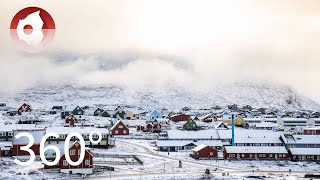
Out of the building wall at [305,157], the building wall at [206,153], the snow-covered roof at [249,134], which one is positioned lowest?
the building wall at [305,157]

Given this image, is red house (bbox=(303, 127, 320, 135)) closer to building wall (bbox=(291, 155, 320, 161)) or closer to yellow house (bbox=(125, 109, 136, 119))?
building wall (bbox=(291, 155, 320, 161))

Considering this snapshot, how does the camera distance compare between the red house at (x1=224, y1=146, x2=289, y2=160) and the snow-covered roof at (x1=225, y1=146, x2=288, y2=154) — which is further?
the snow-covered roof at (x1=225, y1=146, x2=288, y2=154)

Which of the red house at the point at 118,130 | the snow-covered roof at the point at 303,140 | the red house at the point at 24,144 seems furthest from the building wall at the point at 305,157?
the red house at the point at 24,144

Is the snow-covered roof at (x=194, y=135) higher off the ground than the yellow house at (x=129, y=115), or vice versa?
the yellow house at (x=129, y=115)

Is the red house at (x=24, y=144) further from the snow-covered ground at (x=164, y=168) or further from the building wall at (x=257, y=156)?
the building wall at (x=257, y=156)

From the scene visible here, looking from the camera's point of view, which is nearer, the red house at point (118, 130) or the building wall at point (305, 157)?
the building wall at point (305, 157)

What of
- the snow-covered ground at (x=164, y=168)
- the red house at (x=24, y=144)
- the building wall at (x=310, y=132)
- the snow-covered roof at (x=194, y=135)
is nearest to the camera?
the snow-covered ground at (x=164, y=168)

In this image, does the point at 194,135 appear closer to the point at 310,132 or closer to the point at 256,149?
the point at 256,149

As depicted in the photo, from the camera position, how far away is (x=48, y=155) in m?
61.6

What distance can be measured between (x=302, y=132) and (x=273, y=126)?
9.54m

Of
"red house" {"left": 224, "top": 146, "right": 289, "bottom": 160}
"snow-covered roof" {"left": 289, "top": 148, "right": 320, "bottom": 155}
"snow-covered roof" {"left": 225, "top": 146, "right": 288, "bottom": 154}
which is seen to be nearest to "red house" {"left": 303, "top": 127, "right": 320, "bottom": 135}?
"snow-covered roof" {"left": 289, "top": 148, "right": 320, "bottom": 155}

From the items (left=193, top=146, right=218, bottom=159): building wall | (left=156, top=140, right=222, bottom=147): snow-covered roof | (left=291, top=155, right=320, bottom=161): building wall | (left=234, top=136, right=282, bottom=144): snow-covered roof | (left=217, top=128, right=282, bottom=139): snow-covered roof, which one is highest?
(left=217, top=128, right=282, bottom=139): snow-covered roof

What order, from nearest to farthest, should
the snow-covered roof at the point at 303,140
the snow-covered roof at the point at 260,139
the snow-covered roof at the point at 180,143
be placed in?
1. the snow-covered roof at the point at 180,143
2. the snow-covered roof at the point at 303,140
3. the snow-covered roof at the point at 260,139

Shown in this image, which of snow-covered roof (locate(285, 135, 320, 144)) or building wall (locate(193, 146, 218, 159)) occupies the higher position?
snow-covered roof (locate(285, 135, 320, 144))
